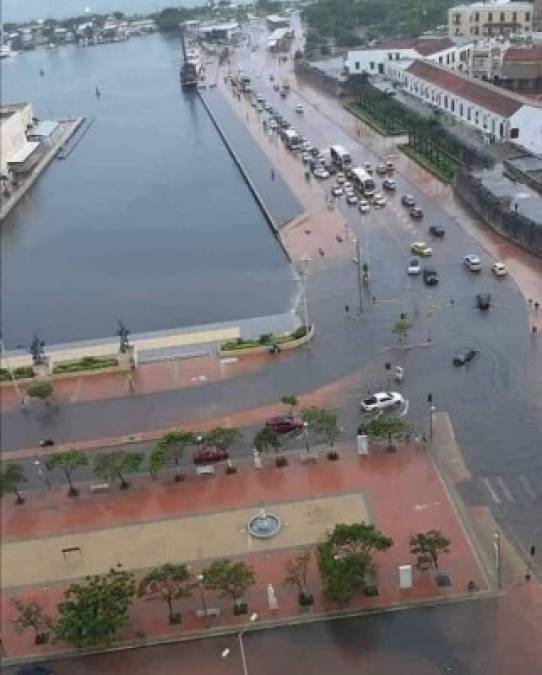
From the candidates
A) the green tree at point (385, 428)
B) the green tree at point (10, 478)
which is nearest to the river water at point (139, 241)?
the green tree at point (10, 478)

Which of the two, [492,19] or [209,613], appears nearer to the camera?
[209,613]

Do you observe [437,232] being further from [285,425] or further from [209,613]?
[209,613]

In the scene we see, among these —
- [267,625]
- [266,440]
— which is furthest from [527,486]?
[267,625]

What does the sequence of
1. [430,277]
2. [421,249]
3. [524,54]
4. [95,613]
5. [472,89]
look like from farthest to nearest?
[524,54], [472,89], [421,249], [430,277], [95,613]

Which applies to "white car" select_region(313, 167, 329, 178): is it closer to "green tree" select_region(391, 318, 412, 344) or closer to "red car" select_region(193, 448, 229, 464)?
"green tree" select_region(391, 318, 412, 344)

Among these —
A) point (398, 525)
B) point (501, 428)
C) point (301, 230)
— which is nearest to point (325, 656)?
point (398, 525)

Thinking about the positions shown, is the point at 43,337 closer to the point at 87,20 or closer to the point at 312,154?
the point at 312,154

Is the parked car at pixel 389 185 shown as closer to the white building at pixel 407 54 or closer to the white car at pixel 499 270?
the white car at pixel 499 270
